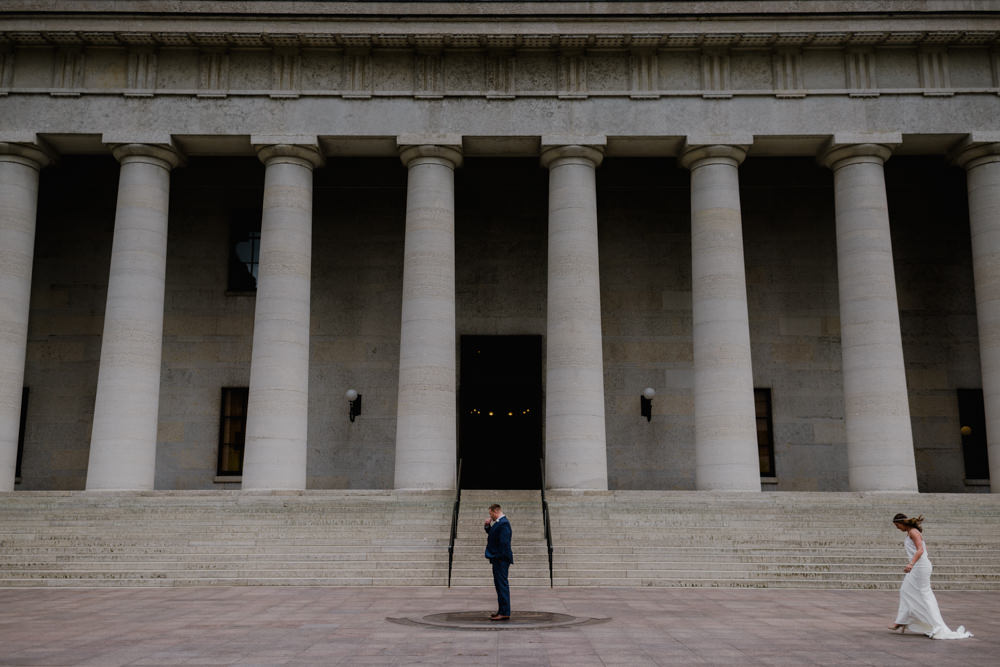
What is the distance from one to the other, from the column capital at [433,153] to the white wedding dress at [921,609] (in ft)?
58.4

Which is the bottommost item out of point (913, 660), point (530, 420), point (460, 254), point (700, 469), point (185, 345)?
point (913, 660)

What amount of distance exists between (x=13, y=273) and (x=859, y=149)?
2445 cm

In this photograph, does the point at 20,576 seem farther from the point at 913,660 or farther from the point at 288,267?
the point at 913,660

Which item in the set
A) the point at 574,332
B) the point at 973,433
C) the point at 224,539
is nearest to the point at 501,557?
the point at 224,539

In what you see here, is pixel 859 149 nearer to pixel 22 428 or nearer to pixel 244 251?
pixel 244 251

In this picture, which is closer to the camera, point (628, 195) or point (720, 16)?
point (720, 16)

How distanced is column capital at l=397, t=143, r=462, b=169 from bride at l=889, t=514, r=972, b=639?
17272mm

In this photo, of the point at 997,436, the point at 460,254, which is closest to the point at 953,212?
the point at 997,436

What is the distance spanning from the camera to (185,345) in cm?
3170

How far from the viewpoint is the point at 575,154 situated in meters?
26.7

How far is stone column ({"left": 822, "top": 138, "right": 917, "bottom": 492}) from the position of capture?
25000 millimetres

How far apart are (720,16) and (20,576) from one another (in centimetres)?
2261

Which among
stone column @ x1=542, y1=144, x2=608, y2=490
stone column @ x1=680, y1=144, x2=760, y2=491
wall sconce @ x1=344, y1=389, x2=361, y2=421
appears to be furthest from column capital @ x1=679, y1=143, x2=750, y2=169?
wall sconce @ x1=344, y1=389, x2=361, y2=421

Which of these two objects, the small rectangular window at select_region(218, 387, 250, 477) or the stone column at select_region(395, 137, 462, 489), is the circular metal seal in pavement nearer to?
the stone column at select_region(395, 137, 462, 489)
